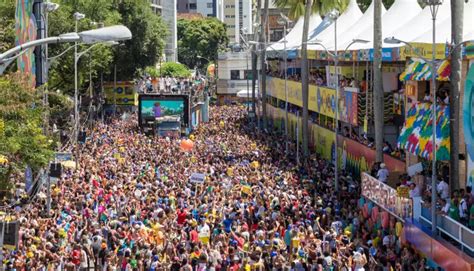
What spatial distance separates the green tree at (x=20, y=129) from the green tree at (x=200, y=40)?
134414 millimetres

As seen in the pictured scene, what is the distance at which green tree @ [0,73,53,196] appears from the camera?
2436cm

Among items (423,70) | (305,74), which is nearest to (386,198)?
(423,70)

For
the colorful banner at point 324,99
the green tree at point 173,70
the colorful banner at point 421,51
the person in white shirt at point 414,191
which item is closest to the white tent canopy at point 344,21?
the colorful banner at point 324,99

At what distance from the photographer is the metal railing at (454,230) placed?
2011 centimetres

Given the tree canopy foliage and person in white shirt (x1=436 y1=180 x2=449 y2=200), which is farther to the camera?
the tree canopy foliage

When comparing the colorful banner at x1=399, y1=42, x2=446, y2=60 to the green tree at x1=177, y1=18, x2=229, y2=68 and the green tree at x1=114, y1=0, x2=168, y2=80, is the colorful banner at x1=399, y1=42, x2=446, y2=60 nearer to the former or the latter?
the green tree at x1=114, y1=0, x2=168, y2=80

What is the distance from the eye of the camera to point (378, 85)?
3488 cm

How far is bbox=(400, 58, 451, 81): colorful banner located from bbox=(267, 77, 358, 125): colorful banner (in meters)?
11.3

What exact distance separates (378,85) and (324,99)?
1460 cm

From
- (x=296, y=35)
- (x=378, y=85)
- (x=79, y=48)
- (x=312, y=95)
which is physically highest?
(x=296, y=35)

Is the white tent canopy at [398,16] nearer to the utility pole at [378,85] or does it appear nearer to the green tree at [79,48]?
the utility pole at [378,85]

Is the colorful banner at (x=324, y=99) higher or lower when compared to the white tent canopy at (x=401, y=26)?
lower

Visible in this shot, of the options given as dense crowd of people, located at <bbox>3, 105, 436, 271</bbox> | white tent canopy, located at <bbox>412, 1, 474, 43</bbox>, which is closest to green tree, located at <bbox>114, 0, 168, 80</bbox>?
dense crowd of people, located at <bbox>3, 105, 436, 271</bbox>

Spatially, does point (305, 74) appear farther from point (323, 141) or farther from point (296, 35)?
point (296, 35)
